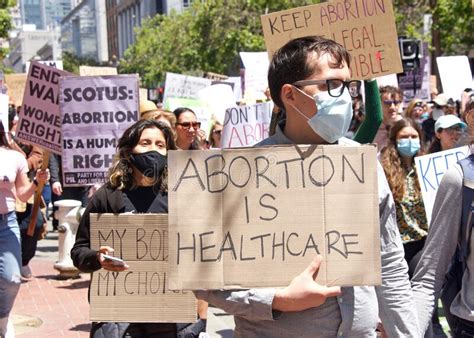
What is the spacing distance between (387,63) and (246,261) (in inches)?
124

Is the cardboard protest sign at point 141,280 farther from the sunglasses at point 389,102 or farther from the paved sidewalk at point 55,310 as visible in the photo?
the sunglasses at point 389,102

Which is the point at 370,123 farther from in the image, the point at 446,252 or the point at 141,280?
the point at 141,280

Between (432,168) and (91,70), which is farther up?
(91,70)

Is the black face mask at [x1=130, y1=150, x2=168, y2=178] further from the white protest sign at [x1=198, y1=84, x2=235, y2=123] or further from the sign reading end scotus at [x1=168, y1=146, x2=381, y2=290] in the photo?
the white protest sign at [x1=198, y1=84, x2=235, y2=123]

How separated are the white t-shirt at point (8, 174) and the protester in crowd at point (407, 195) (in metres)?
2.46

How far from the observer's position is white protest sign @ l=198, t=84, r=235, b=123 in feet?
32.9

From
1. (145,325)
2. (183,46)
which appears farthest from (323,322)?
(183,46)

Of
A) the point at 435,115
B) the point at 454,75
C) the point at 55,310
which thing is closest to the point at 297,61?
the point at 55,310

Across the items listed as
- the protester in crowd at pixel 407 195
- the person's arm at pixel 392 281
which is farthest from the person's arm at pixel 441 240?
the protester in crowd at pixel 407 195

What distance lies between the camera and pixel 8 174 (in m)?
6.12

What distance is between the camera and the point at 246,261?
8.24 ft

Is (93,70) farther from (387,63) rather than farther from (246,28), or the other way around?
(246,28)

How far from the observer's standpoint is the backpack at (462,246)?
3.07 meters

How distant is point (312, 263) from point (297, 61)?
0.57 metres
